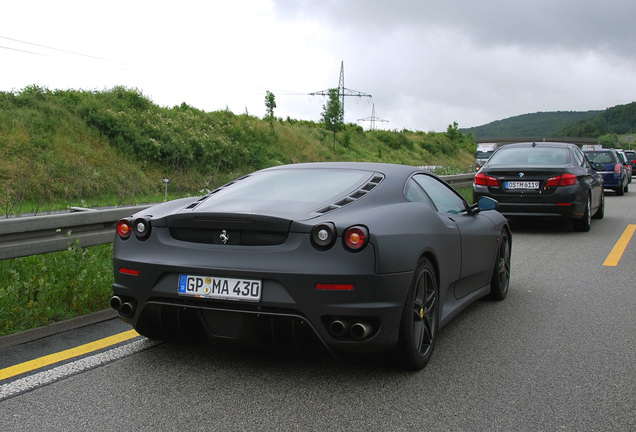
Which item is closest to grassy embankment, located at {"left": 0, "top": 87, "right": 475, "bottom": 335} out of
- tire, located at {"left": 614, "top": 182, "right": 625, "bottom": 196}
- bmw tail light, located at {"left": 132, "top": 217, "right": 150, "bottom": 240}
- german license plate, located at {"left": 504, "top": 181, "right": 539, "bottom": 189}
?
bmw tail light, located at {"left": 132, "top": 217, "right": 150, "bottom": 240}

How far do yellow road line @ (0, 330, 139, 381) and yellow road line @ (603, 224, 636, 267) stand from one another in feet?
19.1

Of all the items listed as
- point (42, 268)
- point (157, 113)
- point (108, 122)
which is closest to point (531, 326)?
point (42, 268)

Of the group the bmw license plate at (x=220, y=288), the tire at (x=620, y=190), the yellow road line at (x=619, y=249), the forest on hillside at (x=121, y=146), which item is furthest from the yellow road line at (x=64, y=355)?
the tire at (x=620, y=190)

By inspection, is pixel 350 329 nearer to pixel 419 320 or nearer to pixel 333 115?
pixel 419 320

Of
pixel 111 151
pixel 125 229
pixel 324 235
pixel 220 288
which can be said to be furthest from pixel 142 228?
pixel 111 151

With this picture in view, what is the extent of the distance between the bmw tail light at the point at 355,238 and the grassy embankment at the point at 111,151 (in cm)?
284

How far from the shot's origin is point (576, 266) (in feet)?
25.9

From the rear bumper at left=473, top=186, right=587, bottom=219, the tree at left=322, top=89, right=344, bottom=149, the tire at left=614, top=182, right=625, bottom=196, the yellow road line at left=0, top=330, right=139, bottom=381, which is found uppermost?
the tree at left=322, top=89, right=344, bottom=149

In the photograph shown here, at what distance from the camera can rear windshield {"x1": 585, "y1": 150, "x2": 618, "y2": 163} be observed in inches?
880

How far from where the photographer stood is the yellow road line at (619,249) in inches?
323

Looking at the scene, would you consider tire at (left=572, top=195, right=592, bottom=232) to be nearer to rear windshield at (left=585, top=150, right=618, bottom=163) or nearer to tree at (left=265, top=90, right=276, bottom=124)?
rear windshield at (left=585, top=150, right=618, bottom=163)

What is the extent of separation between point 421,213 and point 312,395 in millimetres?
1357

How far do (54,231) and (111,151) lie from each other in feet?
80.4

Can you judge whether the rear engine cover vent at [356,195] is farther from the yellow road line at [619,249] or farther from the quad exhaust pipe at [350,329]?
the yellow road line at [619,249]
